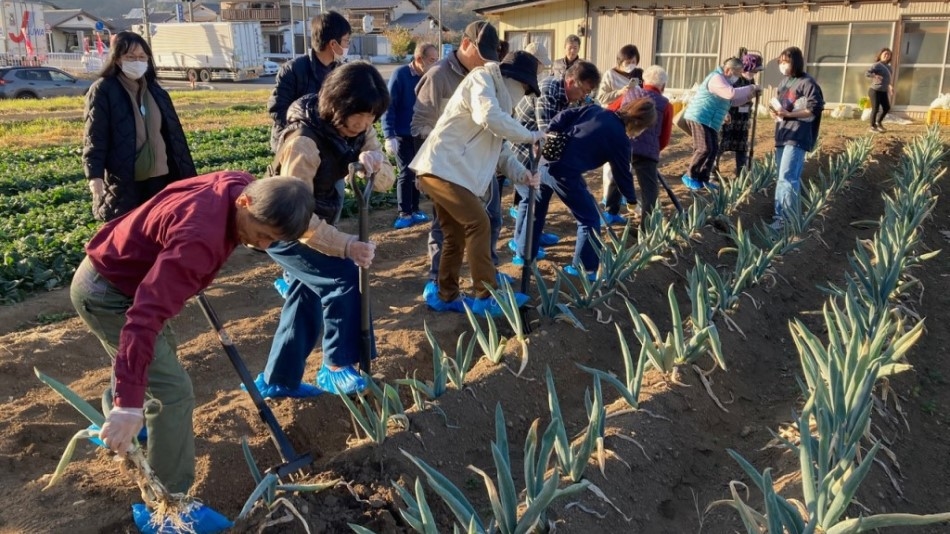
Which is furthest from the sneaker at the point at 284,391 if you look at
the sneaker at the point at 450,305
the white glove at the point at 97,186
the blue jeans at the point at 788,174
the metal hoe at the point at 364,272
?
the blue jeans at the point at 788,174

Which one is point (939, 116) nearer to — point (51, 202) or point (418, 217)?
point (418, 217)

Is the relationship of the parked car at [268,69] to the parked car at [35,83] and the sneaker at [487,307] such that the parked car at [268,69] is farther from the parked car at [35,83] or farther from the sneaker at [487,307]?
the sneaker at [487,307]

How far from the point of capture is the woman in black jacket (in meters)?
4.07

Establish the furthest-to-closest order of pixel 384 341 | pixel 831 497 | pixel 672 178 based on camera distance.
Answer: pixel 672 178
pixel 384 341
pixel 831 497

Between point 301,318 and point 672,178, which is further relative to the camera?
point 672,178

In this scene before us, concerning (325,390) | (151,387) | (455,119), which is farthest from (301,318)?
(455,119)

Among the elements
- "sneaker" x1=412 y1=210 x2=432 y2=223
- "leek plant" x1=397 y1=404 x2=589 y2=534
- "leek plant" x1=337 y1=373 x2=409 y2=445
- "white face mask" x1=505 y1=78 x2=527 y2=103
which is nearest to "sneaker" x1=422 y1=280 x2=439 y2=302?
"white face mask" x1=505 y1=78 x2=527 y2=103

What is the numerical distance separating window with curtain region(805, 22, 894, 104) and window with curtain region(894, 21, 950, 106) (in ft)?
1.39

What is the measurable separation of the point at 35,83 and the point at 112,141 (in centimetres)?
2315

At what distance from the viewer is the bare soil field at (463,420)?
9.37ft

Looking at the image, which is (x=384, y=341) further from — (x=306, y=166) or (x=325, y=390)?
(x=306, y=166)

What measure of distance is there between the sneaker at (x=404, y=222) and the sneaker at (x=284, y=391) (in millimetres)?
3420

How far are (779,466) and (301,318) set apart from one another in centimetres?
210

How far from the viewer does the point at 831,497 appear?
7.65 feet
